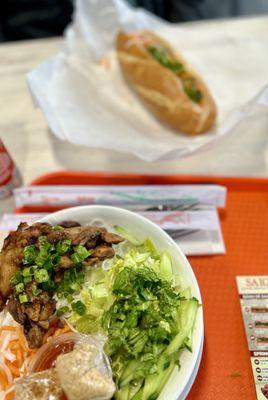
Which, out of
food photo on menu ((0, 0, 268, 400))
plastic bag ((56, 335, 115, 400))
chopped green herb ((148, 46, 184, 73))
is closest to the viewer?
plastic bag ((56, 335, 115, 400))

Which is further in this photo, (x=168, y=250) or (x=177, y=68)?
(x=177, y=68)

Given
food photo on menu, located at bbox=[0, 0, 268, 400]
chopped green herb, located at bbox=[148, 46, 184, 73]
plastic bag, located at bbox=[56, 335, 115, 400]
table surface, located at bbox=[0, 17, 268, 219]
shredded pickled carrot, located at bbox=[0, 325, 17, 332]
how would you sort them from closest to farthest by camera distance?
plastic bag, located at bbox=[56, 335, 115, 400]
food photo on menu, located at bbox=[0, 0, 268, 400]
shredded pickled carrot, located at bbox=[0, 325, 17, 332]
table surface, located at bbox=[0, 17, 268, 219]
chopped green herb, located at bbox=[148, 46, 184, 73]

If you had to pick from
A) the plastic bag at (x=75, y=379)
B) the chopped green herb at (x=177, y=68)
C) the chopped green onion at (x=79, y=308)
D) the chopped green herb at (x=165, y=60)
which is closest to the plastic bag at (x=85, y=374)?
the plastic bag at (x=75, y=379)

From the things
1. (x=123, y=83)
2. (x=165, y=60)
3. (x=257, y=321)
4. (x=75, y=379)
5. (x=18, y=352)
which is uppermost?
(x=165, y=60)

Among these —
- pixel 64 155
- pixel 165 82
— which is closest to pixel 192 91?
pixel 165 82

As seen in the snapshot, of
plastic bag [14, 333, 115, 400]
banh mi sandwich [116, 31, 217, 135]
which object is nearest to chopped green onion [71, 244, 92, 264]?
plastic bag [14, 333, 115, 400]

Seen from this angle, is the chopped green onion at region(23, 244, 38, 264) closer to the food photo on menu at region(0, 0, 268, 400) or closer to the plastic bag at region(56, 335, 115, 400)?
the food photo on menu at region(0, 0, 268, 400)

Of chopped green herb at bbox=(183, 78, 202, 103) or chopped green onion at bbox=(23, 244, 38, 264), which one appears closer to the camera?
chopped green onion at bbox=(23, 244, 38, 264)

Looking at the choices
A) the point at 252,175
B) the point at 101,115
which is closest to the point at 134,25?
the point at 101,115

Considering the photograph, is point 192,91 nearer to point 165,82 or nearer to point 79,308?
point 165,82
